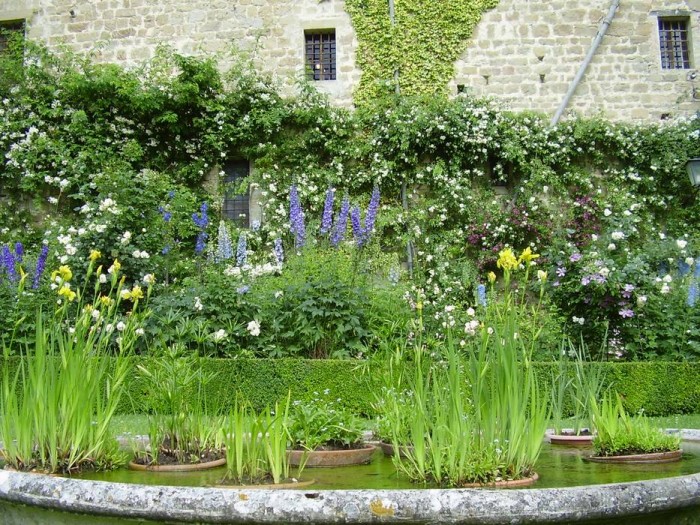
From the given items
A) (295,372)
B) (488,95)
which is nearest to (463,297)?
(488,95)

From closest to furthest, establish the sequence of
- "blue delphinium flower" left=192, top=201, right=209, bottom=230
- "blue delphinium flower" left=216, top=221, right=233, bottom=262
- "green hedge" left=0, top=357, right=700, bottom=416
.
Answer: "green hedge" left=0, top=357, right=700, bottom=416 < "blue delphinium flower" left=216, top=221, right=233, bottom=262 < "blue delphinium flower" left=192, top=201, right=209, bottom=230

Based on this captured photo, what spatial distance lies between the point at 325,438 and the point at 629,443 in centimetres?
133

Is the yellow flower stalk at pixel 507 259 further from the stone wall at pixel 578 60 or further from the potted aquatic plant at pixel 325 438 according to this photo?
the stone wall at pixel 578 60

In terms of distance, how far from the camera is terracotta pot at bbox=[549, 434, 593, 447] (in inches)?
143

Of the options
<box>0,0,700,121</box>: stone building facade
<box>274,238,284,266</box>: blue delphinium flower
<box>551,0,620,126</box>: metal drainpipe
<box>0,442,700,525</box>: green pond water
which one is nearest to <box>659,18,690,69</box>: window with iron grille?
<box>0,0,700,121</box>: stone building facade

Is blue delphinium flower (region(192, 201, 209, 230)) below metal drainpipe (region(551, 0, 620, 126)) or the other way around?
below

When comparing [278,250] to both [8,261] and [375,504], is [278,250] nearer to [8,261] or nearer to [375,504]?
[8,261]

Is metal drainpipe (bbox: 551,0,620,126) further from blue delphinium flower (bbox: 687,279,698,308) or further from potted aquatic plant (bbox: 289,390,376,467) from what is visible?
potted aquatic plant (bbox: 289,390,376,467)

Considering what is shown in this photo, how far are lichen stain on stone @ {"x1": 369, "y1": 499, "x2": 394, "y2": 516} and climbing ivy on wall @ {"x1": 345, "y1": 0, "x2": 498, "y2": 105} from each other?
30.1 ft

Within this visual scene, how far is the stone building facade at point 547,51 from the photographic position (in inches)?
416

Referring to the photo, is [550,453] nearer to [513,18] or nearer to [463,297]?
[463,297]

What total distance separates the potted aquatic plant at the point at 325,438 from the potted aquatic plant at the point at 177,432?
343 mm

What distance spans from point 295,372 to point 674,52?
8169 millimetres

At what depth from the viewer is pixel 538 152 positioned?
1022cm
